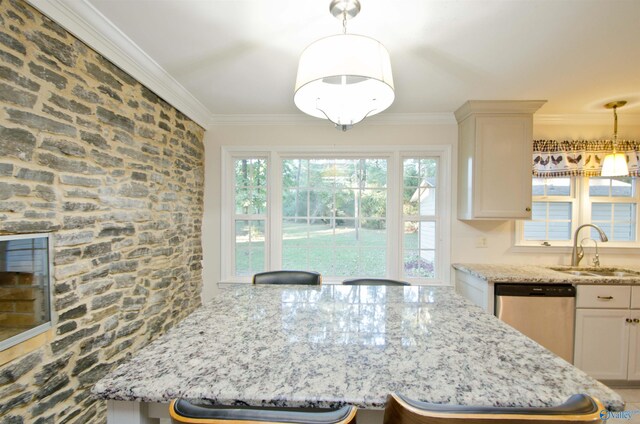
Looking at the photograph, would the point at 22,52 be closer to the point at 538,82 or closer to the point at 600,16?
the point at 600,16

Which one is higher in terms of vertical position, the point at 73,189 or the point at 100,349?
the point at 73,189

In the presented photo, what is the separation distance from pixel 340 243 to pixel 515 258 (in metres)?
1.89

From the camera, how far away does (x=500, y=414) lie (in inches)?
23.1

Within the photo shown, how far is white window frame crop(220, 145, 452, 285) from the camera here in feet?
9.95

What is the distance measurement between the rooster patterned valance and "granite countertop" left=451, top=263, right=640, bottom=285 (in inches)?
37.9

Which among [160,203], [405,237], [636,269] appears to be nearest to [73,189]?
[160,203]

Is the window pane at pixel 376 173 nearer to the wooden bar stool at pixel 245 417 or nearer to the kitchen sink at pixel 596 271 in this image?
the kitchen sink at pixel 596 271

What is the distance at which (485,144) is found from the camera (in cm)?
265

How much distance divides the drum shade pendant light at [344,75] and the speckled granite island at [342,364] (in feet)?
3.40

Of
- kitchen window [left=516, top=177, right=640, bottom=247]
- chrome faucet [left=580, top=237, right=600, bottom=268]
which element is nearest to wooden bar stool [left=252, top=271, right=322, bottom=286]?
kitchen window [left=516, top=177, right=640, bottom=247]

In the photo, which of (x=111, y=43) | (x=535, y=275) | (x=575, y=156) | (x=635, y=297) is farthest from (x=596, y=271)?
(x=111, y=43)

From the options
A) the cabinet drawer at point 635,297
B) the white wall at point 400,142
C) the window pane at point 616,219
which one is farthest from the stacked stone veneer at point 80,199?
the window pane at point 616,219

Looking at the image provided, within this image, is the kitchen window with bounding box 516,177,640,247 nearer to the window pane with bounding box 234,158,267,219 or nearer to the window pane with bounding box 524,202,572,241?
the window pane with bounding box 524,202,572,241

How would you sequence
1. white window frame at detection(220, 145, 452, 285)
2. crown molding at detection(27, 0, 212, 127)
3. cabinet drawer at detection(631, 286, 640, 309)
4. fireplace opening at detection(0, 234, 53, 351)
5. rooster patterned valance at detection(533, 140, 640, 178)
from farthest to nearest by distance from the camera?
white window frame at detection(220, 145, 452, 285), rooster patterned valance at detection(533, 140, 640, 178), cabinet drawer at detection(631, 286, 640, 309), crown molding at detection(27, 0, 212, 127), fireplace opening at detection(0, 234, 53, 351)
